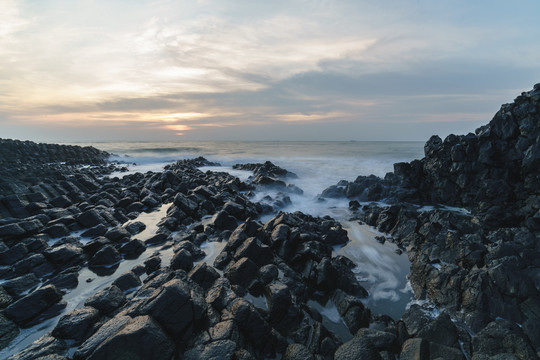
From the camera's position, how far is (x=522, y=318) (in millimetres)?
5934

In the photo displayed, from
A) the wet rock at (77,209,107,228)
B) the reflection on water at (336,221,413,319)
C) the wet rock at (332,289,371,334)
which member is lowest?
the reflection on water at (336,221,413,319)

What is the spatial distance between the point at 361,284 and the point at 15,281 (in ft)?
33.5

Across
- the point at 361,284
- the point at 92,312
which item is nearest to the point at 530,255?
the point at 361,284

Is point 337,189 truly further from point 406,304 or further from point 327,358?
point 327,358

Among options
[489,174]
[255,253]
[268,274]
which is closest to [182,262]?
[255,253]

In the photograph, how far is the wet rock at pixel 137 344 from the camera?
394 cm

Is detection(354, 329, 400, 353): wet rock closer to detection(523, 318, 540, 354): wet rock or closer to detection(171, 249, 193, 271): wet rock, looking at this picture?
detection(523, 318, 540, 354): wet rock

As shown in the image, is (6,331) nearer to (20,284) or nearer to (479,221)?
(20,284)

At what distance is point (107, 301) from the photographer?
5711 mm

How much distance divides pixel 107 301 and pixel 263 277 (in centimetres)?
393

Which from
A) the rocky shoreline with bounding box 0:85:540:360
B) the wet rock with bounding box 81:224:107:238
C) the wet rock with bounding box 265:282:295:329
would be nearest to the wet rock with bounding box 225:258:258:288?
the rocky shoreline with bounding box 0:85:540:360

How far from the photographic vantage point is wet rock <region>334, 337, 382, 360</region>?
469 cm

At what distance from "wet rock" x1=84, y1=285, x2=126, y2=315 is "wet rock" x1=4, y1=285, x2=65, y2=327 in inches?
47.1

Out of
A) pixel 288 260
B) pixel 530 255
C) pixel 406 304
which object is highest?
pixel 530 255
